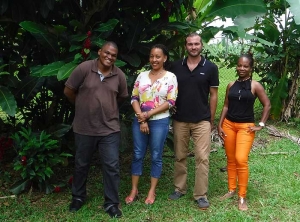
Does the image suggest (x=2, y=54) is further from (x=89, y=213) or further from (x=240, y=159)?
(x=240, y=159)

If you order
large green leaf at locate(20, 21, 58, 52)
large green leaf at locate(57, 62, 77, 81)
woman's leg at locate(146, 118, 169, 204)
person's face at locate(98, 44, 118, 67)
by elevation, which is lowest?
woman's leg at locate(146, 118, 169, 204)

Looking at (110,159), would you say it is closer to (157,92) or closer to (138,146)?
(138,146)

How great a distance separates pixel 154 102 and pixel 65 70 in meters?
0.89

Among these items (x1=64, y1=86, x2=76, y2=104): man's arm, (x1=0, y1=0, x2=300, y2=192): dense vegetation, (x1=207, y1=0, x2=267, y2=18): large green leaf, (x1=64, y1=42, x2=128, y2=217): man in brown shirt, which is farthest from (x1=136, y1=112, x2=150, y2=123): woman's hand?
(x1=207, y1=0, x2=267, y2=18): large green leaf

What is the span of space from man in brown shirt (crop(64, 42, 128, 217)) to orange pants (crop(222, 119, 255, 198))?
1196 millimetres

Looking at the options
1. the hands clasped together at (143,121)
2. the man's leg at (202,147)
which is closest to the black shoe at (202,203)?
the man's leg at (202,147)

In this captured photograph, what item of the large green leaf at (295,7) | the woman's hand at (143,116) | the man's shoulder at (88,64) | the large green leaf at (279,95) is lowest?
the large green leaf at (279,95)

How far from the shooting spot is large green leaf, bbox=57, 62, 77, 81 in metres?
3.67

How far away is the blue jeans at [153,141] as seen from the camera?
391 cm

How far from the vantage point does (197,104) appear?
393 centimetres

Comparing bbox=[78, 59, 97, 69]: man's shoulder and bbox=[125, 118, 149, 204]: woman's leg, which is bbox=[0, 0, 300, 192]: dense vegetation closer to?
bbox=[78, 59, 97, 69]: man's shoulder

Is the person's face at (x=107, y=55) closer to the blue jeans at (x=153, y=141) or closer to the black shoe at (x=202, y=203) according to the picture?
the blue jeans at (x=153, y=141)

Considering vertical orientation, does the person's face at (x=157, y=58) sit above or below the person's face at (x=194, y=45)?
below

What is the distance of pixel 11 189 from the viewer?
438cm
